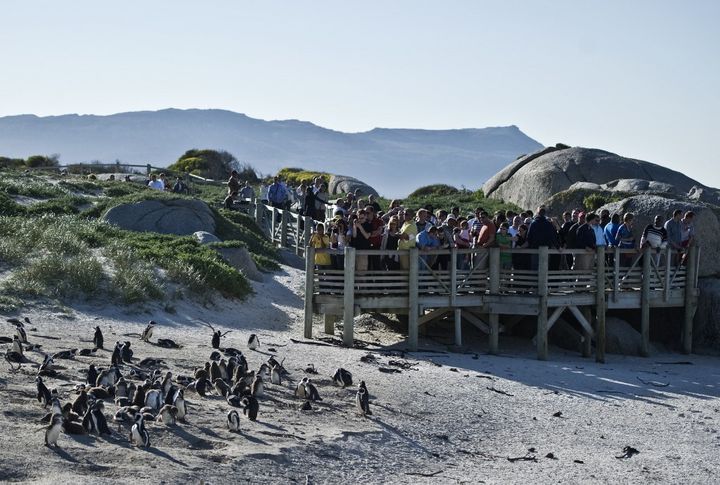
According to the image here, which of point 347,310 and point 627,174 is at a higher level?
point 627,174

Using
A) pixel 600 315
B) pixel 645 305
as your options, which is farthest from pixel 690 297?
pixel 600 315

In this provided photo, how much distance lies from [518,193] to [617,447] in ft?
89.5

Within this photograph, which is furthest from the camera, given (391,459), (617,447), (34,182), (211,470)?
(34,182)

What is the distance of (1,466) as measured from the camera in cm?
1320

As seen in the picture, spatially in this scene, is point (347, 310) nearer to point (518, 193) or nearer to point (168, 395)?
point (168, 395)

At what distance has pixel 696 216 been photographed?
101 feet

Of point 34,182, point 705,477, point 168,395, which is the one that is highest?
point 34,182

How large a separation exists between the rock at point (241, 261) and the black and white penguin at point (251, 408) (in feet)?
46.2

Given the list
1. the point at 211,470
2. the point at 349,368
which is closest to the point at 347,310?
the point at 349,368

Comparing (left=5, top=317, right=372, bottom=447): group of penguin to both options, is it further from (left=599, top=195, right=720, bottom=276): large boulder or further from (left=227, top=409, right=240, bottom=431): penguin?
(left=599, top=195, right=720, bottom=276): large boulder

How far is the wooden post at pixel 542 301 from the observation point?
24.8m

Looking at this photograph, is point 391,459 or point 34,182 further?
point 34,182

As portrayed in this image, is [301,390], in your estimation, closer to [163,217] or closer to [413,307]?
[413,307]

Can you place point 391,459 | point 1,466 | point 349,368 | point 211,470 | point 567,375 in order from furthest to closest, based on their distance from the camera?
1. point 567,375
2. point 349,368
3. point 391,459
4. point 211,470
5. point 1,466
